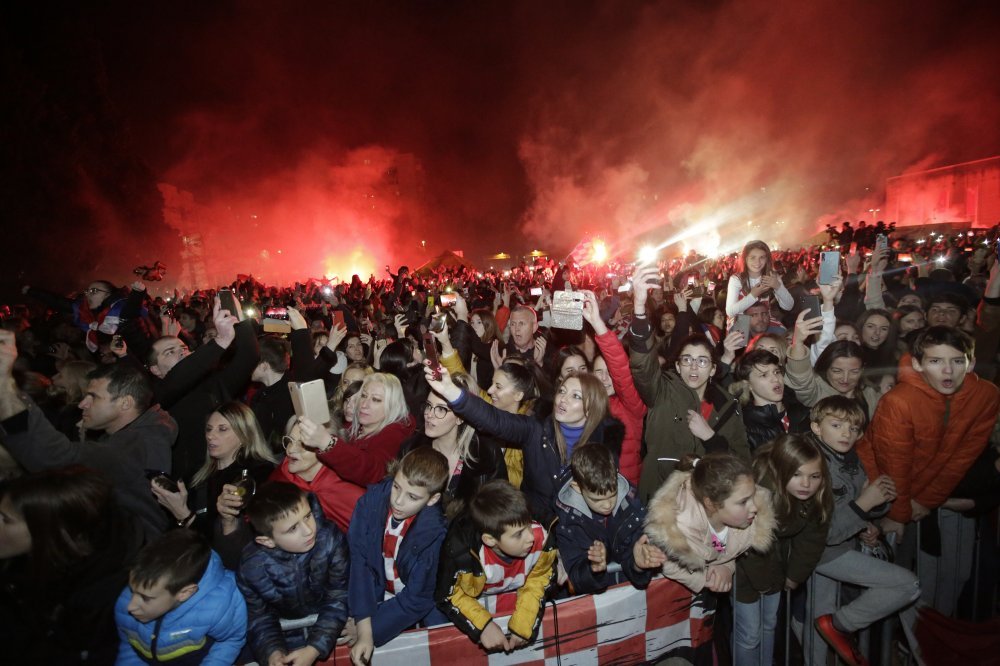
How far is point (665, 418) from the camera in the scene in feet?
12.3

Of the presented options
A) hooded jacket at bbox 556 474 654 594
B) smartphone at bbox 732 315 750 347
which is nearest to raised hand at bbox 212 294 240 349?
hooded jacket at bbox 556 474 654 594

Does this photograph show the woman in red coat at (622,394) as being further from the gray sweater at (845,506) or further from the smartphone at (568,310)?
the gray sweater at (845,506)

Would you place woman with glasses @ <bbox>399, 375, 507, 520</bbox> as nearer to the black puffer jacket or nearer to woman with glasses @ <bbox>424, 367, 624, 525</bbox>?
woman with glasses @ <bbox>424, 367, 624, 525</bbox>

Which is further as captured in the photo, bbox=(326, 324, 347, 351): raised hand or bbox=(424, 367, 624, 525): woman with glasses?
bbox=(326, 324, 347, 351): raised hand

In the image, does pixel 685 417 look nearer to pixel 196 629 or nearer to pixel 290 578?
pixel 290 578

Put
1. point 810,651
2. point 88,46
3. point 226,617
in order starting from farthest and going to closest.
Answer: point 88,46 → point 810,651 → point 226,617

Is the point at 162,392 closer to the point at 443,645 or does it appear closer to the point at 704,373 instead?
the point at 443,645

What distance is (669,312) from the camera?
7566 mm

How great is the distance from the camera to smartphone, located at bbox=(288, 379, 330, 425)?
2723 millimetres

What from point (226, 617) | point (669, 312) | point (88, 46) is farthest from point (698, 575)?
point (88, 46)

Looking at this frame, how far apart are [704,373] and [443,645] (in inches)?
101

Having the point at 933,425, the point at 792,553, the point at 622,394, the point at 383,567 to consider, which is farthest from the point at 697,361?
the point at 383,567

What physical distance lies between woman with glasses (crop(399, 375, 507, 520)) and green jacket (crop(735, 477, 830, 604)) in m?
1.67

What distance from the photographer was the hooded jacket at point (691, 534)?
2689 mm
